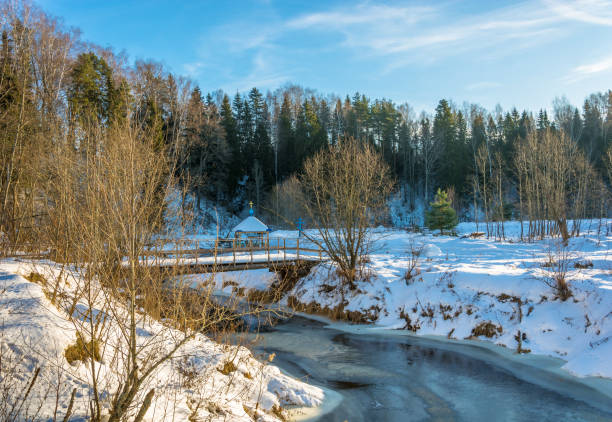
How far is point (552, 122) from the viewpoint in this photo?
55.4 meters

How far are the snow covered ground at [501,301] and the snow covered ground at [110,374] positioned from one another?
22.7 feet

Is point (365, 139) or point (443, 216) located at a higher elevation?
point (365, 139)

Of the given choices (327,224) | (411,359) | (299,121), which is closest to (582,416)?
(411,359)

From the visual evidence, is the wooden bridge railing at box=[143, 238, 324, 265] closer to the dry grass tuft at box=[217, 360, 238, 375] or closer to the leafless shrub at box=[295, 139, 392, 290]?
the leafless shrub at box=[295, 139, 392, 290]

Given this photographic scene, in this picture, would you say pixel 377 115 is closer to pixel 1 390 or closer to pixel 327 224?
pixel 327 224

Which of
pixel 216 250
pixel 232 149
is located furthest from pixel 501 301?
pixel 232 149

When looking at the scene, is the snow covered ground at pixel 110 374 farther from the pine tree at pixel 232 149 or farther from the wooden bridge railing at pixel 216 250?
the pine tree at pixel 232 149

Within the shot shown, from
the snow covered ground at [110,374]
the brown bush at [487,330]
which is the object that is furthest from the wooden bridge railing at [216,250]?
the brown bush at [487,330]

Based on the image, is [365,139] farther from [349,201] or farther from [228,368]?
[228,368]

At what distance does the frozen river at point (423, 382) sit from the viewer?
26.6 ft

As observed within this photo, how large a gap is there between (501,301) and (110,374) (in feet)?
40.5

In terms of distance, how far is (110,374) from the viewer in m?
5.65

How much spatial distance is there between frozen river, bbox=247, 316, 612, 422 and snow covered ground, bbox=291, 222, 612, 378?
1151mm

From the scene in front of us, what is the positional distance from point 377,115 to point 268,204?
23.0 metres
